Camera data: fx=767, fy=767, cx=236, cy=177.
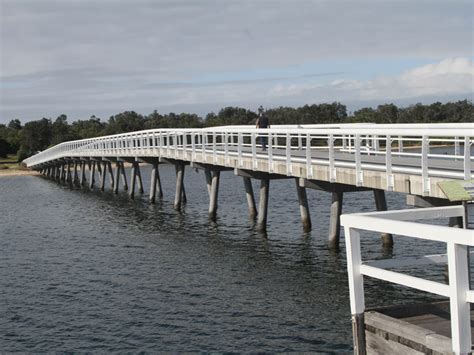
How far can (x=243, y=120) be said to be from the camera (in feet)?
437

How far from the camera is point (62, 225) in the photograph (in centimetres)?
3725

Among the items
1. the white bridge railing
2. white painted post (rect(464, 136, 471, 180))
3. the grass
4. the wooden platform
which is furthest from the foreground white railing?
the grass

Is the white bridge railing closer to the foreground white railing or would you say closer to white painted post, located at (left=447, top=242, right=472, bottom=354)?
the foreground white railing

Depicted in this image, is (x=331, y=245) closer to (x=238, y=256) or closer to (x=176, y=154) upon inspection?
(x=238, y=256)

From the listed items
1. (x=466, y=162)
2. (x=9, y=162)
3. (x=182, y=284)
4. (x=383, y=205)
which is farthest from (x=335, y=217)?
(x=9, y=162)

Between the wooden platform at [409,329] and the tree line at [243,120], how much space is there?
106 m

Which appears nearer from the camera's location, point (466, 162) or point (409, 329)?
point (409, 329)

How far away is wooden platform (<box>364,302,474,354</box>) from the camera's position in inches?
303

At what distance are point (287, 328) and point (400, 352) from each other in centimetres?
779

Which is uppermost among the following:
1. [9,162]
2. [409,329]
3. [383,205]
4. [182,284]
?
[409,329]

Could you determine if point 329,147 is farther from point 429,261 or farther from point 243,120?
point 243,120

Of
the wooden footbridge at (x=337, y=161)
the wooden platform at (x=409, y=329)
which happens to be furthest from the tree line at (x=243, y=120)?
the wooden platform at (x=409, y=329)

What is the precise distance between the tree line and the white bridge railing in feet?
165

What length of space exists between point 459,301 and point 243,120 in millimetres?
126429
